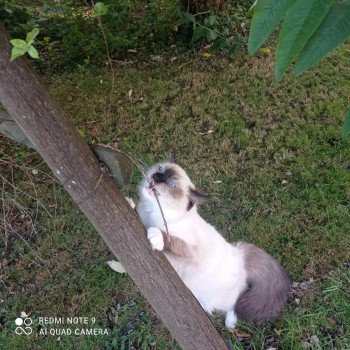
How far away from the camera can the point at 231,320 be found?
A: 3398 mm

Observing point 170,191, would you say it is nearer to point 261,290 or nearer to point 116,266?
point 261,290

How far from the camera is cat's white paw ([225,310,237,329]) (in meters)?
3.38

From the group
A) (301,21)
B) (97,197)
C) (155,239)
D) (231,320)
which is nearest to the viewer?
(301,21)

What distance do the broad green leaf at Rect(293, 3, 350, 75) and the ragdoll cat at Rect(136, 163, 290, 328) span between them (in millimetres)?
1719

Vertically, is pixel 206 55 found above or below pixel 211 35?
below

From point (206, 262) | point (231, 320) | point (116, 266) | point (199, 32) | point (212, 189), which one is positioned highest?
point (206, 262)

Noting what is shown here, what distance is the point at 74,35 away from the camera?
625cm

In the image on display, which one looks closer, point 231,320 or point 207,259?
point 207,259

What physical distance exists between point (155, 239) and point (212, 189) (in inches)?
89.5

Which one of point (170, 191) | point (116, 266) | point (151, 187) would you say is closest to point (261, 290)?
point (170, 191)

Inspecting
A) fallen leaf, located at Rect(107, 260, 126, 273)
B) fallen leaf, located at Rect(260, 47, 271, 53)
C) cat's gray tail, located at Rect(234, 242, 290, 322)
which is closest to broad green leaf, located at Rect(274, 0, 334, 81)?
cat's gray tail, located at Rect(234, 242, 290, 322)

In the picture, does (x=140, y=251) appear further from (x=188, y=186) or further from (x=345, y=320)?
(x=345, y=320)

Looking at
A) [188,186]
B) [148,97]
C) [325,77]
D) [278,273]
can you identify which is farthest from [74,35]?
[278,273]

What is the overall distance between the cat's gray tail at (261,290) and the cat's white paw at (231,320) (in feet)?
0.20
